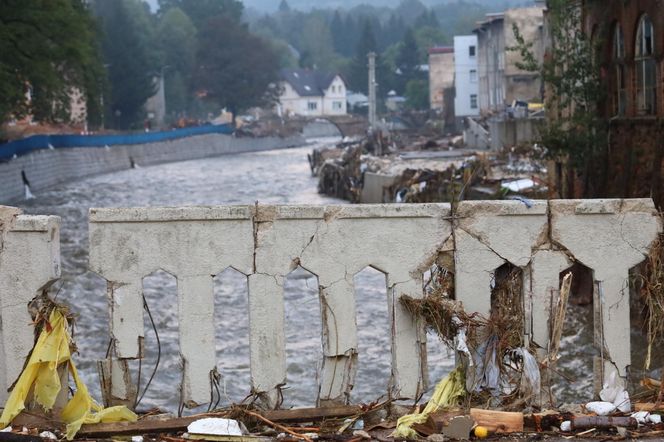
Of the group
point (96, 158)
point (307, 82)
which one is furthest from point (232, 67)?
point (96, 158)

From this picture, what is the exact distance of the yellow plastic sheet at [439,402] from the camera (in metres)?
7.55

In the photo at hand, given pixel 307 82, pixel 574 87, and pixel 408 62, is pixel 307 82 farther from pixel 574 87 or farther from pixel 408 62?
pixel 574 87

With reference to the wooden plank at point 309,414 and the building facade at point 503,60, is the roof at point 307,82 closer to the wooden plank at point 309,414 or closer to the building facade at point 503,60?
the building facade at point 503,60

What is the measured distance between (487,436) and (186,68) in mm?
140416

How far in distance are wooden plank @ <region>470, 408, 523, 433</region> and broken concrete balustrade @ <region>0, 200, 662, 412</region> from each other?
26.2 inches

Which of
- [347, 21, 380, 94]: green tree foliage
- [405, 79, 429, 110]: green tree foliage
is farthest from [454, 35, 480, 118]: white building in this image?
[347, 21, 380, 94]: green tree foliage

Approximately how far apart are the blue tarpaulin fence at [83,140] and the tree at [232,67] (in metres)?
32.8

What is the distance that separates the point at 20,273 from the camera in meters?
7.91

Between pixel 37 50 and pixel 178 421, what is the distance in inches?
1599

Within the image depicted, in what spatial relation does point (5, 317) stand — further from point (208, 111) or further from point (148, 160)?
point (208, 111)

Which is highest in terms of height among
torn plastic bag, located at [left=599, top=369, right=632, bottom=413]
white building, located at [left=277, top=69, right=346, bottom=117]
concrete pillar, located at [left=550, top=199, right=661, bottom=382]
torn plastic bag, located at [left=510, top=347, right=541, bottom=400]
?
white building, located at [left=277, top=69, right=346, bottom=117]

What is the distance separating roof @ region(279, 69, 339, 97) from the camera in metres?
190

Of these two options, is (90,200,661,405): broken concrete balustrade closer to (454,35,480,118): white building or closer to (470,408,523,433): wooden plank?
(470,408,523,433): wooden plank

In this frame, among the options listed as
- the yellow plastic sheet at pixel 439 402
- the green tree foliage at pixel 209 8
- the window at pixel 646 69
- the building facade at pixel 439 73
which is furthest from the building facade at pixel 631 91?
the green tree foliage at pixel 209 8
